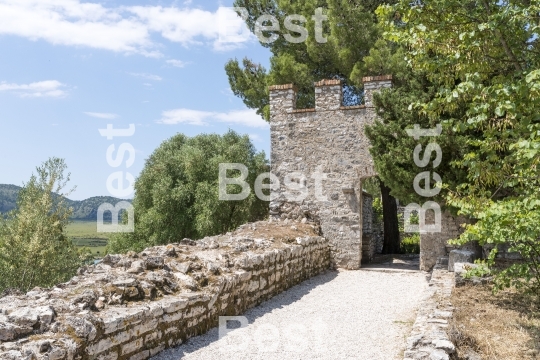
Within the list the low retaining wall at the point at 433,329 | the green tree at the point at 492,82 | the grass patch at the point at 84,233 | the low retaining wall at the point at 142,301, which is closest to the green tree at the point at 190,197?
the grass patch at the point at 84,233

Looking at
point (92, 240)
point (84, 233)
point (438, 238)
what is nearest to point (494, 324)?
point (438, 238)

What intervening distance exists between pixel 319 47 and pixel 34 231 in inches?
395

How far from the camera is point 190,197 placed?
16500 millimetres

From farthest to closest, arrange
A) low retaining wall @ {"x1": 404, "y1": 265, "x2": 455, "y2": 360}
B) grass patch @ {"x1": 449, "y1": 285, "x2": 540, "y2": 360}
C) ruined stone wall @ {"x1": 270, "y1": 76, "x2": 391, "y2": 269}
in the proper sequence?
1. ruined stone wall @ {"x1": 270, "y1": 76, "x2": 391, "y2": 269}
2. grass patch @ {"x1": 449, "y1": 285, "x2": 540, "y2": 360}
3. low retaining wall @ {"x1": 404, "y1": 265, "x2": 455, "y2": 360}

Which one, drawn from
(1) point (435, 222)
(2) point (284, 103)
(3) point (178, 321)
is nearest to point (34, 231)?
(2) point (284, 103)

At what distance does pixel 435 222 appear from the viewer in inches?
398

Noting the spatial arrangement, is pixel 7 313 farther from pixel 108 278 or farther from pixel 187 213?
pixel 187 213

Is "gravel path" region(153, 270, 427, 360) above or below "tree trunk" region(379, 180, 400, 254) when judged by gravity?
below

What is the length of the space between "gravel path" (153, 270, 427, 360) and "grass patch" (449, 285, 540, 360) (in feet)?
2.23

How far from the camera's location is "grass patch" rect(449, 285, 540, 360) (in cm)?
443

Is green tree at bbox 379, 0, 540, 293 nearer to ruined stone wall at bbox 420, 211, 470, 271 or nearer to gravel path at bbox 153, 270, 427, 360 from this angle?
gravel path at bbox 153, 270, 427, 360

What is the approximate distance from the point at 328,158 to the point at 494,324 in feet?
21.0

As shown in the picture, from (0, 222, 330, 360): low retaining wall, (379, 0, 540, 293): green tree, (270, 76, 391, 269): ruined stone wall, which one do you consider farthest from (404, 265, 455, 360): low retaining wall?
(270, 76, 391, 269): ruined stone wall

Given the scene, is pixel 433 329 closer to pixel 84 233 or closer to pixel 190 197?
pixel 190 197
